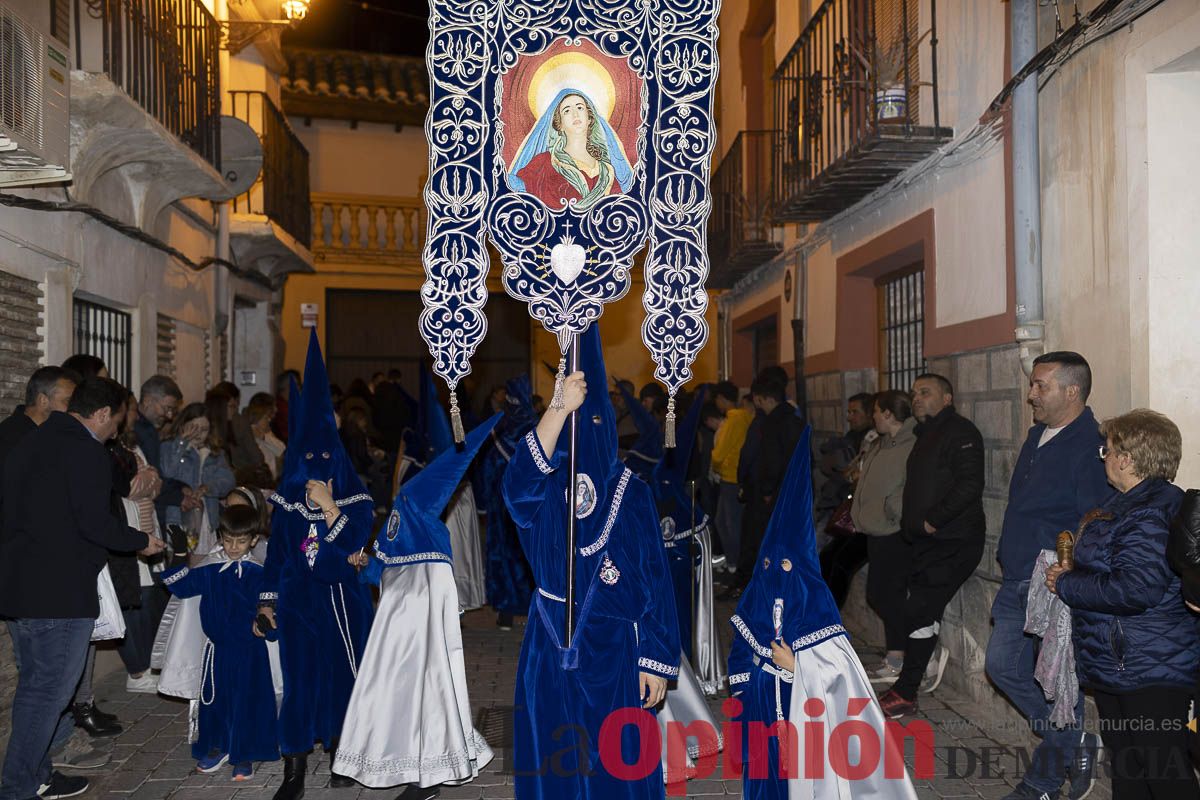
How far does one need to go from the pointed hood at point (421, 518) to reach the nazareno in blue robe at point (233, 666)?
0.90 m

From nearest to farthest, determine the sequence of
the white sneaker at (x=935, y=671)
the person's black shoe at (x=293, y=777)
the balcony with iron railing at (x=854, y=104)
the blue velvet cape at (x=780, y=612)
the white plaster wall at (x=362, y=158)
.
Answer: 1. the blue velvet cape at (x=780, y=612)
2. the person's black shoe at (x=293, y=777)
3. the white sneaker at (x=935, y=671)
4. the balcony with iron railing at (x=854, y=104)
5. the white plaster wall at (x=362, y=158)

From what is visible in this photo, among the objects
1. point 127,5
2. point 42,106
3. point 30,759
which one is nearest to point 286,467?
point 30,759

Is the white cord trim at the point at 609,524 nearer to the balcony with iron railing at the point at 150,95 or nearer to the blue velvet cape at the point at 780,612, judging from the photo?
the blue velvet cape at the point at 780,612

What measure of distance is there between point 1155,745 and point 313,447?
13.3 ft

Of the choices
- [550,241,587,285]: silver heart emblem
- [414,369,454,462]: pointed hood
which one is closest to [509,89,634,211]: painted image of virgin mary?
[550,241,587,285]: silver heart emblem

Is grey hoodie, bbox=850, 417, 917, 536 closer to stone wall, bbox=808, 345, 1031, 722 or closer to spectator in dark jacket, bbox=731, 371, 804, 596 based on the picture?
stone wall, bbox=808, 345, 1031, 722

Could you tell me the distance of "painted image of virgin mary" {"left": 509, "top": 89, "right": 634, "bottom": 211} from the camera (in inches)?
179

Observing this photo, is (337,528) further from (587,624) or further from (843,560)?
(843,560)

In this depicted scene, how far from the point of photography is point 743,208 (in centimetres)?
1326

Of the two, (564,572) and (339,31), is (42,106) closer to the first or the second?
(564,572)

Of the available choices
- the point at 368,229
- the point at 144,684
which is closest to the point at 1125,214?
the point at 144,684

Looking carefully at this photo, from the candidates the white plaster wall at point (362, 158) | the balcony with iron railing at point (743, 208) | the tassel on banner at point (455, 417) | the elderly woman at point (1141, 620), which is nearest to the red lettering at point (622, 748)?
the tassel on banner at point (455, 417)

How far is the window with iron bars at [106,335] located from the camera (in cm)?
865

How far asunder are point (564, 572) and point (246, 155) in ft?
28.3
